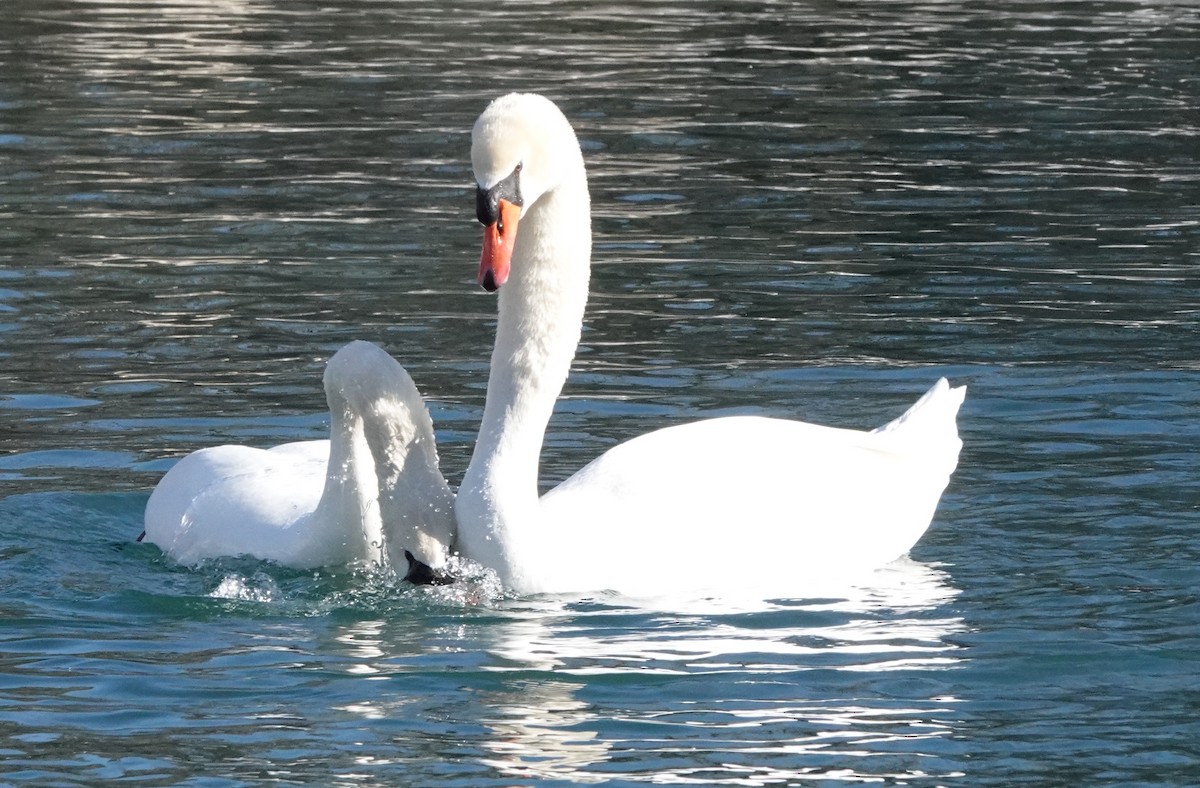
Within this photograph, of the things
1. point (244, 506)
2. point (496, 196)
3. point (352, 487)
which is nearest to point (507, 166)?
point (496, 196)

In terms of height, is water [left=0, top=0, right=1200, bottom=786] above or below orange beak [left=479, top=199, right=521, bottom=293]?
below

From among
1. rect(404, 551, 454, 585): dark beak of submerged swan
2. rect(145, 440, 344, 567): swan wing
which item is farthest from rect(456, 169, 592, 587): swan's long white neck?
rect(145, 440, 344, 567): swan wing

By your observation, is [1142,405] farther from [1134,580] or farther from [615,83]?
[615,83]

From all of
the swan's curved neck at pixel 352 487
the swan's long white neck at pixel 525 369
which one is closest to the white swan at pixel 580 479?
the swan's long white neck at pixel 525 369

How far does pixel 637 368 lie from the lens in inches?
439

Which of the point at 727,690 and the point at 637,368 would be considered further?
the point at 637,368

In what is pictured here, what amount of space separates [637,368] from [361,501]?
3728 millimetres

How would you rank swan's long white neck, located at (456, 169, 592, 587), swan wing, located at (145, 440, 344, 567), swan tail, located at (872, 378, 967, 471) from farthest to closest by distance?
swan tail, located at (872, 378, 967, 471)
swan wing, located at (145, 440, 344, 567)
swan's long white neck, located at (456, 169, 592, 587)

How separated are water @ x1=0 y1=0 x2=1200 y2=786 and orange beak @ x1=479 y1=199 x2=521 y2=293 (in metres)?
1.21

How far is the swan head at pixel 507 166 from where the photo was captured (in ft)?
22.4

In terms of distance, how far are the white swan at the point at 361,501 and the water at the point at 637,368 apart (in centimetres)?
12

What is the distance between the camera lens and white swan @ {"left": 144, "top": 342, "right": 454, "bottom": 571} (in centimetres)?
747

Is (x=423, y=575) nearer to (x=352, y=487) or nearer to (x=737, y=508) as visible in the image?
(x=352, y=487)

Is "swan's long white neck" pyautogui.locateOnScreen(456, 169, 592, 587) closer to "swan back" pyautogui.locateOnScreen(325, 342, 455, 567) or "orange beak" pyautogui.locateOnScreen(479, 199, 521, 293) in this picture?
"swan back" pyautogui.locateOnScreen(325, 342, 455, 567)
